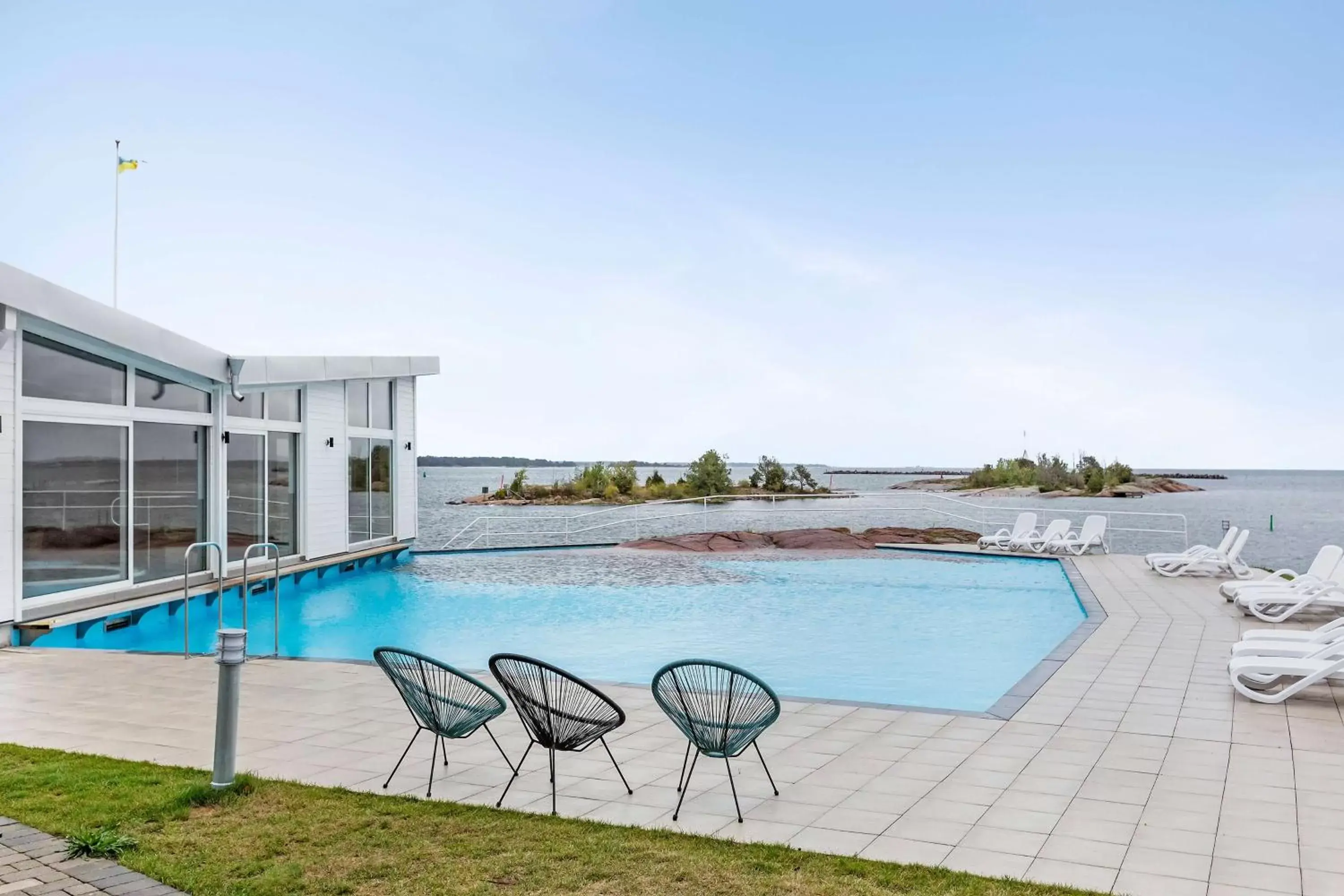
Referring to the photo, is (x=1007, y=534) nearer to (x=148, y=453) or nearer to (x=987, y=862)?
(x=148, y=453)

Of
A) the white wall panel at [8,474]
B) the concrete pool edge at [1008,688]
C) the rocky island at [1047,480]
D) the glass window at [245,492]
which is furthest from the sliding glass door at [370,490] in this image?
the rocky island at [1047,480]

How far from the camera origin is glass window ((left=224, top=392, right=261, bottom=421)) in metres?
11.5

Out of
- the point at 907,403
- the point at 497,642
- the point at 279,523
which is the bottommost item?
the point at 497,642

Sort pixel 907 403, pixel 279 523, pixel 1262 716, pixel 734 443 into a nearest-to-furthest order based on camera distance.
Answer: pixel 1262 716 < pixel 279 523 < pixel 907 403 < pixel 734 443

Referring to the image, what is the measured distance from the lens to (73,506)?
28.6ft

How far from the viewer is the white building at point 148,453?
809 cm

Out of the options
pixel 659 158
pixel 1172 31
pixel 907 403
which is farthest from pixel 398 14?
pixel 907 403

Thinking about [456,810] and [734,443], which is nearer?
[456,810]

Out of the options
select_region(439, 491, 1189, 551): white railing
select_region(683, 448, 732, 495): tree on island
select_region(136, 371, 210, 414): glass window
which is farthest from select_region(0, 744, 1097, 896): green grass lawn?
select_region(683, 448, 732, 495): tree on island

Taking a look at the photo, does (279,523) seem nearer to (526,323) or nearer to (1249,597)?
(1249,597)

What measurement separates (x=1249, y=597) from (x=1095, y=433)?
168 ft

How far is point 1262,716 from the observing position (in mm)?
5707

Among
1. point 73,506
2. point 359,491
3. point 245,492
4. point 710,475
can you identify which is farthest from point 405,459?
point 710,475

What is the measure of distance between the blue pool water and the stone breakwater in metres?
1.97
